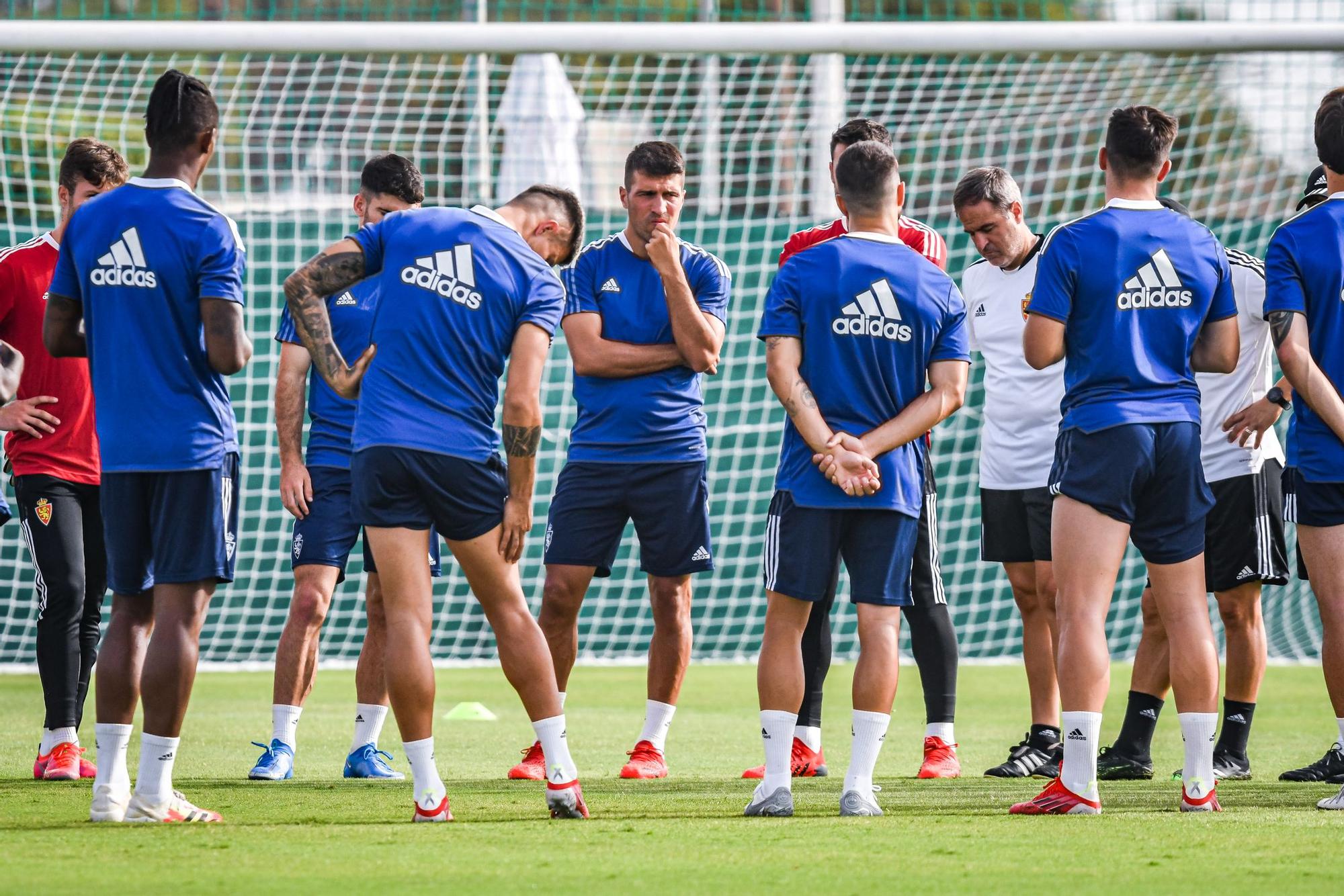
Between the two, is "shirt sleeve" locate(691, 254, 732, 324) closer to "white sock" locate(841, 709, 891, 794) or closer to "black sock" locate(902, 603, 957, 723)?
"black sock" locate(902, 603, 957, 723)

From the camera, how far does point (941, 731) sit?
6312 mm

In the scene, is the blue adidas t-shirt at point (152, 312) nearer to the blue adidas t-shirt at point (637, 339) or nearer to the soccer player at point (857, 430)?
the soccer player at point (857, 430)

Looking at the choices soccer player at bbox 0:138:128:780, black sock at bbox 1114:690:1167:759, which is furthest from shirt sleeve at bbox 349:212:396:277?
black sock at bbox 1114:690:1167:759

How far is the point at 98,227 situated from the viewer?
15.6 feet

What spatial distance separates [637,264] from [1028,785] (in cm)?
250

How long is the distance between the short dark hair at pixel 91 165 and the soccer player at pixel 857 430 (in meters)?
2.62

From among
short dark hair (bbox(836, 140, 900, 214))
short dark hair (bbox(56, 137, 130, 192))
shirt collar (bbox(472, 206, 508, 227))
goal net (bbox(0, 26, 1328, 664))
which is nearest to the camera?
shirt collar (bbox(472, 206, 508, 227))

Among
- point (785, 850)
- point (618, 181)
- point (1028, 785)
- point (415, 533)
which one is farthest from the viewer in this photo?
point (618, 181)

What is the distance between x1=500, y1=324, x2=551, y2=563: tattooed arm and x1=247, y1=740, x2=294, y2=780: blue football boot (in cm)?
180

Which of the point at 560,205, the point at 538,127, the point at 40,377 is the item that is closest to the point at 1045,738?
the point at 560,205

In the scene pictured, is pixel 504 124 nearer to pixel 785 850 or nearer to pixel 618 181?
pixel 618 181

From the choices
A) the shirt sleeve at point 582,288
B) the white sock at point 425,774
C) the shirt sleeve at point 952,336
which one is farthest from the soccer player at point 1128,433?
the shirt sleeve at point 582,288

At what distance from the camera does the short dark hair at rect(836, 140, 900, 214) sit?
5.00 metres

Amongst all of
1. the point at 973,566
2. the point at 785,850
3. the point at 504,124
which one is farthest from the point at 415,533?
the point at 973,566
